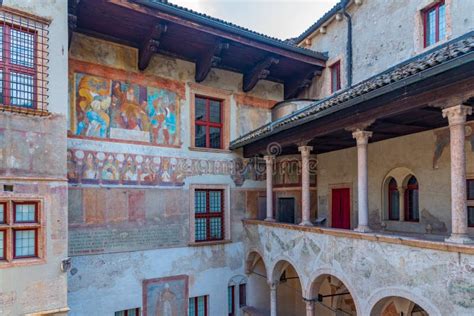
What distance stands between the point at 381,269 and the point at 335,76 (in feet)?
24.4

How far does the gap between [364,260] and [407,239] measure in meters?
1.15

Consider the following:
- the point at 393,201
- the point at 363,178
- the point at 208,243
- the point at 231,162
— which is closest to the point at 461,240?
the point at 363,178

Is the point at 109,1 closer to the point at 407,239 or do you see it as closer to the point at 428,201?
the point at 407,239

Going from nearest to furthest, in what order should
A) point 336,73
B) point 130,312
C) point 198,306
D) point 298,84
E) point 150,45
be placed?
point 150,45, point 130,312, point 198,306, point 336,73, point 298,84

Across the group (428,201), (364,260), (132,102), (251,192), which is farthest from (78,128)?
(428,201)

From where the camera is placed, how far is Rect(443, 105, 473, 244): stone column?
16.1 ft

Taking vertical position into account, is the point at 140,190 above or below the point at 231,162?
below

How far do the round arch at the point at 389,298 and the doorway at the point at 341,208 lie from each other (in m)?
4.64

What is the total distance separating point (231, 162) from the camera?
11180 millimetres

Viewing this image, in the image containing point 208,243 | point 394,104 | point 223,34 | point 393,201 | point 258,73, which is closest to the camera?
point 394,104

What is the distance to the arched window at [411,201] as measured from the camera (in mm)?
8719

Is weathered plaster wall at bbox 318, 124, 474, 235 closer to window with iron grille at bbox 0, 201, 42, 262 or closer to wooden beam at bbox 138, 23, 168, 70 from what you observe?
wooden beam at bbox 138, 23, 168, 70

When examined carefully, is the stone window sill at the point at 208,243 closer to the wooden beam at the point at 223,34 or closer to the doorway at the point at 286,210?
the doorway at the point at 286,210

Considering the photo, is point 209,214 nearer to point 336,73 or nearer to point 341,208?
point 341,208
